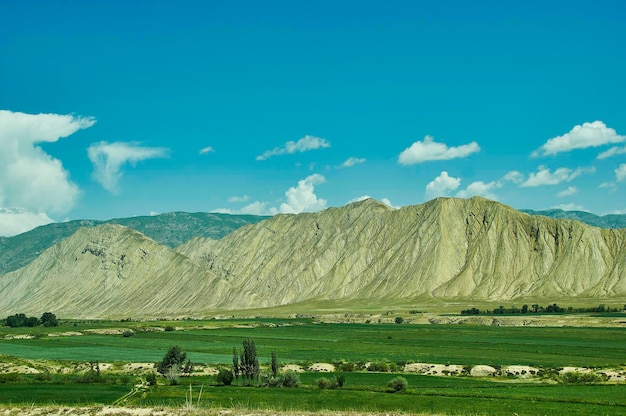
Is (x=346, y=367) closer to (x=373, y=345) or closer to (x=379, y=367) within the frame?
(x=379, y=367)

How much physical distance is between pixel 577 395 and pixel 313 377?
2227 cm

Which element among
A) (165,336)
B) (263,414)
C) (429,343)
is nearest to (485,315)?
(429,343)

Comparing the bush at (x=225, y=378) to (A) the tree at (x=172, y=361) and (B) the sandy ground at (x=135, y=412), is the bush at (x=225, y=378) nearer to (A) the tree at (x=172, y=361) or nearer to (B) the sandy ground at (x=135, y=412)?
(A) the tree at (x=172, y=361)

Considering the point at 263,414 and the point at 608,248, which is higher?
the point at 608,248

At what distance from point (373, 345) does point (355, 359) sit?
17787 mm

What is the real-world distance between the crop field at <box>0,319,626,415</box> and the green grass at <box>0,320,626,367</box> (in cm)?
14

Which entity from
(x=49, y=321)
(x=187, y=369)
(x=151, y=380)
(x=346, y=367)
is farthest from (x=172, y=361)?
(x=49, y=321)

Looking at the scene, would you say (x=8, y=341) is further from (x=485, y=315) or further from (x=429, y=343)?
(x=485, y=315)

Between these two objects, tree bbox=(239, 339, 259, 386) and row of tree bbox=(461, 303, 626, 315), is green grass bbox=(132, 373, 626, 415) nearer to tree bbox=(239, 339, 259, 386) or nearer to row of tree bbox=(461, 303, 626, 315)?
tree bbox=(239, 339, 259, 386)

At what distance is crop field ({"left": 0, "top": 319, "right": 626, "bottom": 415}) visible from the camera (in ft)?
139

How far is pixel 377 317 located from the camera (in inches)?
5842

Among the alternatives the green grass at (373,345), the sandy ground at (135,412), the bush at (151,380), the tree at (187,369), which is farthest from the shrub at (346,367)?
the sandy ground at (135,412)

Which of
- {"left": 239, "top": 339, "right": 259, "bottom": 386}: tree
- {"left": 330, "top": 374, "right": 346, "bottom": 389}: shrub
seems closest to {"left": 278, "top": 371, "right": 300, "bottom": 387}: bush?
{"left": 330, "top": 374, "right": 346, "bottom": 389}: shrub

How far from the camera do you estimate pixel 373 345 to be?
90.2 metres
